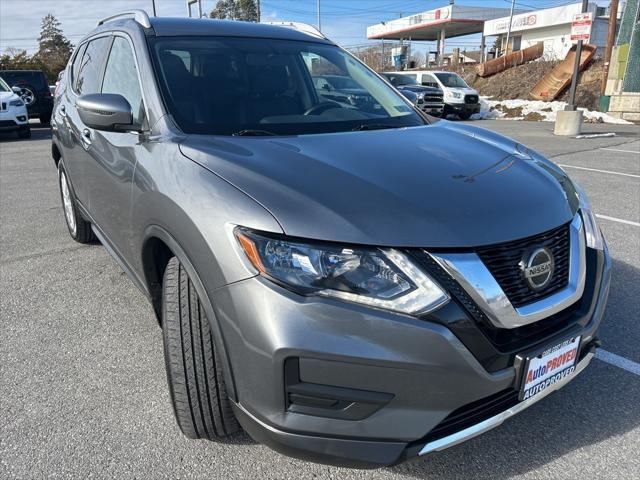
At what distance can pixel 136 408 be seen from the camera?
2.42 m

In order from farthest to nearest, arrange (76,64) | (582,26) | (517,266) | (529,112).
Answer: (529,112), (582,26), (76,64), (517,266)

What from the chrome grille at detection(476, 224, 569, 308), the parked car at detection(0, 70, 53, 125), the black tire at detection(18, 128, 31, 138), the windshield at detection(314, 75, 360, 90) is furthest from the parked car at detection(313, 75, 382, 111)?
the parked car at detection(0, 70, 53, 125)

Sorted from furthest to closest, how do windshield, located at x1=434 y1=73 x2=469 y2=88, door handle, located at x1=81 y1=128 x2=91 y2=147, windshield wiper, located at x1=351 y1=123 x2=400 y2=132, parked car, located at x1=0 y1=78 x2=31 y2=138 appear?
windshield, located at x1=434 y1=73 x2=469 y2=88 < parked car, located at x1=0 y1=78 x2=31 y2=138 < door handle, located at x1=81 y1=128 x2=91 y2=147 < windshield wiper, located at x1=351 y1=123 x2=400 y2=132

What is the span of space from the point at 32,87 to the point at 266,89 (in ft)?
54.9

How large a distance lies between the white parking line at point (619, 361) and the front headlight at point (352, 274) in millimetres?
1671

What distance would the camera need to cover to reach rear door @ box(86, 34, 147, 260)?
2.53m

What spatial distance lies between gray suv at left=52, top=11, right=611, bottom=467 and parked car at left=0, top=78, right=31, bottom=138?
1247 cm

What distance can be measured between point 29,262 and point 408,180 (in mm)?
3619

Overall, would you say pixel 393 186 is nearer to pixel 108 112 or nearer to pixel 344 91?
pixel 108 112

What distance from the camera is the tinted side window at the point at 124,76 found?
2605mm

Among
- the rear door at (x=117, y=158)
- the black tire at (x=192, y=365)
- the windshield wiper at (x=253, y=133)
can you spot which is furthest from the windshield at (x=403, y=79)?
the black tire at (x=192, y=365)

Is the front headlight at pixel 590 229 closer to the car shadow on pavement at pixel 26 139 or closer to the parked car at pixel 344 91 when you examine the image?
the parked car at pixel 344 91

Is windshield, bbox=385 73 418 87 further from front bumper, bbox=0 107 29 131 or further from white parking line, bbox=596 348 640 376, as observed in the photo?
white parking line, bbox=596 348 640 376

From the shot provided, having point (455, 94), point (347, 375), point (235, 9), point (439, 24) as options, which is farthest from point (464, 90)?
Result: point (235, 9)
